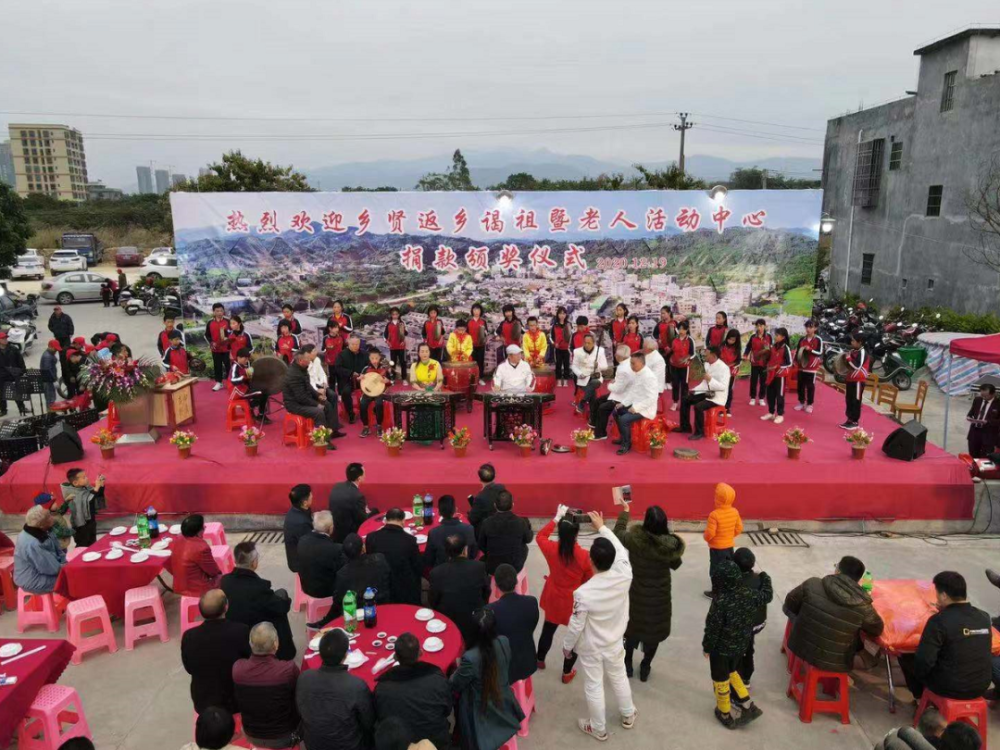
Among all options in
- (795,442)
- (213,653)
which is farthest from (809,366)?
(213,653)

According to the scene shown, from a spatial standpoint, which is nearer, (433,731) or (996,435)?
(433,731)

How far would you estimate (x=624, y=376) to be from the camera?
8859 millimetres

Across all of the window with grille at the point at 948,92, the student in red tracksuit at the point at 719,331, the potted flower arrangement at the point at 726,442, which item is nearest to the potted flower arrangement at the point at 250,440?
the potted flower arrangement at the point at 726,442

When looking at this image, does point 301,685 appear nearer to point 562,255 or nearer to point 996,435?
→ point 996,435

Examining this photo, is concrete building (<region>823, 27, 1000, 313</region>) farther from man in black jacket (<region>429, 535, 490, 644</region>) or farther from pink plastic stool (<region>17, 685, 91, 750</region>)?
pink plastic stool (<region>17, 685, 91, 750</region>)

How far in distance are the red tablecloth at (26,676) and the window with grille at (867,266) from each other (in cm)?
2450

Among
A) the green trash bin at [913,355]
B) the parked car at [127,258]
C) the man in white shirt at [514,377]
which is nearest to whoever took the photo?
the man in white shirt at [514,377]

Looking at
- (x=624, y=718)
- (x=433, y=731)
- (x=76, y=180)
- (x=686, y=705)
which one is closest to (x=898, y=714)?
(x=686, y=705)

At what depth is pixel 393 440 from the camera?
8.48 m

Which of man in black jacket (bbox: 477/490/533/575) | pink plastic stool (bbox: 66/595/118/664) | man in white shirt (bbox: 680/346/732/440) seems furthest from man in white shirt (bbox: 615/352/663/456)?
pink plastic stool (bbox: 66/595/118/664)

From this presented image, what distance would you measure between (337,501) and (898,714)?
457cm

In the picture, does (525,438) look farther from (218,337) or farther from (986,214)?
(986,214)

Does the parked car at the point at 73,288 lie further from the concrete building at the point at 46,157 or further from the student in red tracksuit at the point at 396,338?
the concrete building at the point at 46,157

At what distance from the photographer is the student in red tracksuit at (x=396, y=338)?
11.9 meters
